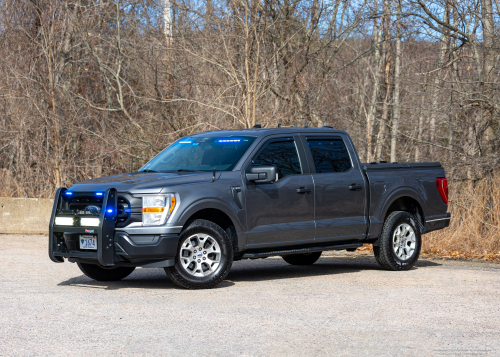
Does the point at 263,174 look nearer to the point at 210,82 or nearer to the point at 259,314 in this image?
the point at 259,314

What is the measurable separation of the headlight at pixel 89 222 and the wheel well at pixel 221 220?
129 cm

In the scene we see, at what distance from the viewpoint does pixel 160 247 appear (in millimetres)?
8242

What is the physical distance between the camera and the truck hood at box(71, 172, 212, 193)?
8383 mm

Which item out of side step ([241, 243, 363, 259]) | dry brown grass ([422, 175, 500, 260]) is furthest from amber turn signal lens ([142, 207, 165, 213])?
dry brown grass ([422, 175, 500, 260])

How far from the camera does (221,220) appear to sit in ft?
29.8

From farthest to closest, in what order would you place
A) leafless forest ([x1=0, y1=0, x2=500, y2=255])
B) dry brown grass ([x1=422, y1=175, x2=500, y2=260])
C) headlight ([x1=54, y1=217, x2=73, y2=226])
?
leafless forest ([x1=0, y1=0, x2=500, y2=255]) → dry brown grass ([x1=422, y1=175, x2=500, y2=260]) → headlight ([x1=54, y1=217, x2=73, y2=226])

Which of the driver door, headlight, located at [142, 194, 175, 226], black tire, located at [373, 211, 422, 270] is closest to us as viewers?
headlight, located at [142, 194, 175, 226]

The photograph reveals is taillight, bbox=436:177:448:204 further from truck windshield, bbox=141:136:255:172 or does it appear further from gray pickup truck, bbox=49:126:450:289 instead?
truck windshield, bbox=141:136:255:172

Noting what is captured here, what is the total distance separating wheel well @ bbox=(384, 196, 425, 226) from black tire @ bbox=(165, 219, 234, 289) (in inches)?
133

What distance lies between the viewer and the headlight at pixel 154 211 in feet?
27.3

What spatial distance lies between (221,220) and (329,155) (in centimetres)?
207

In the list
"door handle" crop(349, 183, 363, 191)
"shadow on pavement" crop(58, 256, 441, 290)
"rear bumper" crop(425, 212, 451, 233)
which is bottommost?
"shadow on pavement" crop(58, 256, 441, 290)

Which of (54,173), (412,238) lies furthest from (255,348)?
(54,173)

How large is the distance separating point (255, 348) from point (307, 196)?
419cm
